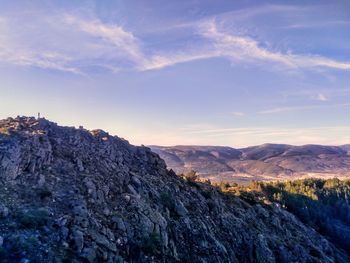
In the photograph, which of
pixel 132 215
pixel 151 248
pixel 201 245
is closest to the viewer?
pixel 151 248

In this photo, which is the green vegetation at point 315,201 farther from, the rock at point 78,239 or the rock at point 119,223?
the rock at point 78,239

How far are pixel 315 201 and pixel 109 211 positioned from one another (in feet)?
219

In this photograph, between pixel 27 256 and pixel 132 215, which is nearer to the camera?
pixel 27 256

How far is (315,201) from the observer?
257ft

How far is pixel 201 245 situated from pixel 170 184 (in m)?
8.24

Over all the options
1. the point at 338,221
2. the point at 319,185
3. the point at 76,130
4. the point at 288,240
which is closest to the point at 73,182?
the point at 76,130

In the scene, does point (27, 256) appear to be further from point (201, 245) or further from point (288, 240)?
point (288, 240)

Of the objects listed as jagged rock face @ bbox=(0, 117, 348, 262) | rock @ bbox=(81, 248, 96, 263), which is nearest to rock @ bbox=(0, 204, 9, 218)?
jagged rock face @ bbox=(0, 117, 348, 262)

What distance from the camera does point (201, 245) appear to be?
2764 centimetres

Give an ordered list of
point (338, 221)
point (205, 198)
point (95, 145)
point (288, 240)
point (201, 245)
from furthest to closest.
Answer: point (338, 221)
point (288, 240)
point (205, 198)
point (95, 145)
point (201, 245)

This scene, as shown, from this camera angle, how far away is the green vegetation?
186 feet

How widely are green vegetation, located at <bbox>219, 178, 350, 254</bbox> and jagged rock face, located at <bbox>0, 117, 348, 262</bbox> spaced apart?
36.7 ft

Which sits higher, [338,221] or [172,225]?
[172,225]

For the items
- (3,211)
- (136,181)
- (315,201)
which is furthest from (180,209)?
(315,201)
